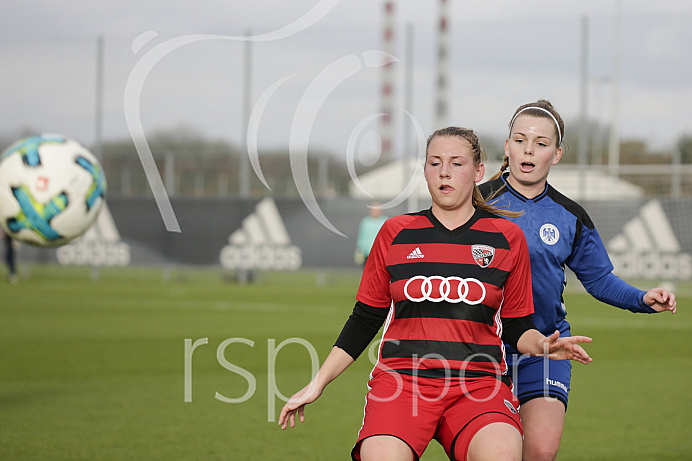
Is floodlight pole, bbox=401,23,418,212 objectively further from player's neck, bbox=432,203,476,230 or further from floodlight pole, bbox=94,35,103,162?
player's neck, bbox=432,203,476,230

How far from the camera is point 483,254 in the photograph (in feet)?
10.9

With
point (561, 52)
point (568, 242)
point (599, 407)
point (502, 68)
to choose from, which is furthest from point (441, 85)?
point (568, 242)

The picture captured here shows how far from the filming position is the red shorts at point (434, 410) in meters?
3.13

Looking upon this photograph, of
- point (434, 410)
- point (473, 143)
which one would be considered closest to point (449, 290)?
point (434, 410)

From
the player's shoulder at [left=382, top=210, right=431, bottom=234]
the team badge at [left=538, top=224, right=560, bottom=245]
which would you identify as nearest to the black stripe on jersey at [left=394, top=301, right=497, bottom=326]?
the player's shoulder at [left=382, top=210, right=431, bottom=234]

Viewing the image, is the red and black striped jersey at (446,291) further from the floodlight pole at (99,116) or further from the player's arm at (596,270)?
the floodlight pole at (99,116)

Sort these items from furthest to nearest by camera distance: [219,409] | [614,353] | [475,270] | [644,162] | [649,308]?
[644,162] < [614,353] < [219,409] < [649,308] < [475,270]

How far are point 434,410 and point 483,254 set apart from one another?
616 mm

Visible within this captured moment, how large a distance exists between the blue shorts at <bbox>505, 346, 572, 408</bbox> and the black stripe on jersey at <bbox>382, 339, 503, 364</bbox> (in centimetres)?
61

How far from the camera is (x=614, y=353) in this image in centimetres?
1083

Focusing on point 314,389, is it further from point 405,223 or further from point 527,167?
point 527,167

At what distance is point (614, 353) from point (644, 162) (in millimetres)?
10052

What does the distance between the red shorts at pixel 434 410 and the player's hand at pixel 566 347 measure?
24 cm

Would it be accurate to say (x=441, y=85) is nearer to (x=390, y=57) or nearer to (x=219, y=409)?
(x=390, y=57)
